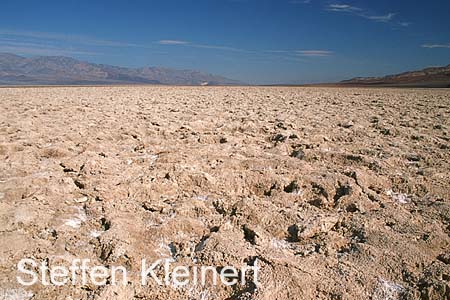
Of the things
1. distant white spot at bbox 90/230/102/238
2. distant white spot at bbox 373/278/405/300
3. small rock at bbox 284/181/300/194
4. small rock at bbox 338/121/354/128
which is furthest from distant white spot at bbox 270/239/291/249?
small rock at bbox 338/121/354/128

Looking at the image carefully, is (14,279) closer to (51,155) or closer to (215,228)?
(215,228)

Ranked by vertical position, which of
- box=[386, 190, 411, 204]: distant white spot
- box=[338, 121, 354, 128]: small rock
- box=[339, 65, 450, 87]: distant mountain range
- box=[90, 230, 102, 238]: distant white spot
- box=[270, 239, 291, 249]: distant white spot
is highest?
box=[339, 65, 450, 87]: distant mountain range

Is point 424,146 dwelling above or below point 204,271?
above

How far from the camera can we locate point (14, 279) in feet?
5.76

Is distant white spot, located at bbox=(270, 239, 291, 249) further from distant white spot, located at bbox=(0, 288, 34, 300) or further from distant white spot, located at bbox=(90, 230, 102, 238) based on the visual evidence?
distant white spot, located at bbox=(0, 288, 34, 300)

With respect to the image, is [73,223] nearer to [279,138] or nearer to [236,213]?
[236,213]

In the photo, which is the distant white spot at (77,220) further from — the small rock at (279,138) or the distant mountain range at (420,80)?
the distant mountain range at (420,80)

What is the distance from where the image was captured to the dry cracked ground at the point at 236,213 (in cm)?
182

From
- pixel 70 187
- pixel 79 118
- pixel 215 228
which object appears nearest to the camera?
pixel 215 228

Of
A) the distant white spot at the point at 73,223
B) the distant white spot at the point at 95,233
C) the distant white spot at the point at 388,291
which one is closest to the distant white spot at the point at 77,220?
the distant white spot at the point at 73,223

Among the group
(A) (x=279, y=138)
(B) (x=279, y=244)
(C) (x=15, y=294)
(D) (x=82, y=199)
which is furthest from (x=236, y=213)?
(A) (x=279, y=138)

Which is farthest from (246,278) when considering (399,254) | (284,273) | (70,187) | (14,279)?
(70,187)

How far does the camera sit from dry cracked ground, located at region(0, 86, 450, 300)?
1815mm

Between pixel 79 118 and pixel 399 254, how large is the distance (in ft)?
21.3
